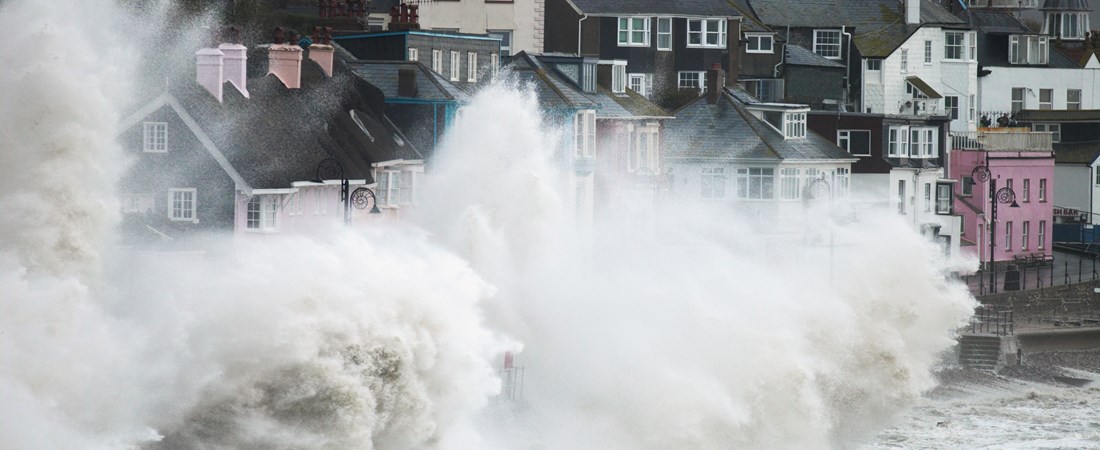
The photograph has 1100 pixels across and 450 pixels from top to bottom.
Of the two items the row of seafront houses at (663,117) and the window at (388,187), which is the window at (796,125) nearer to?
the row of seafront houses at (663,117)

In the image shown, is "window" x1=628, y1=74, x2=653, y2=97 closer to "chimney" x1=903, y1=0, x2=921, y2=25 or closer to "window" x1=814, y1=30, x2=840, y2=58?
"window" x1=814, y1=30, x2=840, y2=58

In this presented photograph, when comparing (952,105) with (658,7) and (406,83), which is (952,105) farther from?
(406,83)

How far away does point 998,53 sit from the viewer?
330 ft

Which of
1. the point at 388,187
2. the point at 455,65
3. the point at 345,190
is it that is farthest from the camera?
the point at 455,65

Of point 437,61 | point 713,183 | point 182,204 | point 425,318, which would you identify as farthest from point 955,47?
point 425,318

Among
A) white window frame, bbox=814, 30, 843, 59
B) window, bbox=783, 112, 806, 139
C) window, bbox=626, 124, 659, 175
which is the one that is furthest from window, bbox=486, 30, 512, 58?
white window frame, bbox=814, 30, 843, 59

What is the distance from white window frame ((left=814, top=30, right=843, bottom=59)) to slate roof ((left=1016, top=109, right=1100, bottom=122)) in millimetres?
11078

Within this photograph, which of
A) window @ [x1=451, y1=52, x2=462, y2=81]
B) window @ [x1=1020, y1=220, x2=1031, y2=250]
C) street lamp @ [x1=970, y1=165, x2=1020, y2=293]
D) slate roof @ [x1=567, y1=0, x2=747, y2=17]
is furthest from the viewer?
window @ [x1=1020, y1=220, x2=1031, y2=250]

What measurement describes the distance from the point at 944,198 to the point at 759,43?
8777 mm

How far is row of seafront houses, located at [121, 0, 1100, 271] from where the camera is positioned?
4959 centimetres

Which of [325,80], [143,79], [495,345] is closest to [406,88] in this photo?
[325,80]

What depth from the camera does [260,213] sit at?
49.9 meters

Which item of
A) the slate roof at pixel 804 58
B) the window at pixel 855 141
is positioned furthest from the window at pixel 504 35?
the slate roof at pixel 804 58

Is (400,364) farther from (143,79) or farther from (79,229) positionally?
(143,79)
